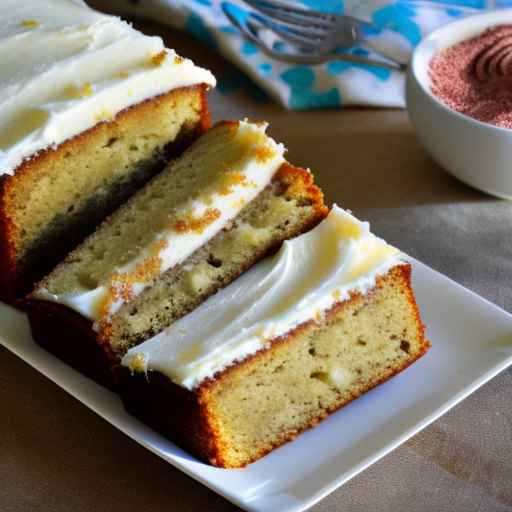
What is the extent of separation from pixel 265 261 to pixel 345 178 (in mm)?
981

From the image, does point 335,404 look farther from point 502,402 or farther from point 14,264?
point 14,264

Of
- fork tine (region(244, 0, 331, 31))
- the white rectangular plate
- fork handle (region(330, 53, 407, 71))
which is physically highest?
fork tine (region(244, 0, 331, 31))

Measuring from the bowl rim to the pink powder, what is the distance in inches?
1.1

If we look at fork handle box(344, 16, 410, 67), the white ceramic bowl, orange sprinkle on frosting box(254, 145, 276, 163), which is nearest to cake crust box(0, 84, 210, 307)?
orange sprinkle on frosting box(254, 145, 276, 163)

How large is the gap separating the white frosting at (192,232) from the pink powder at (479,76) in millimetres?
794

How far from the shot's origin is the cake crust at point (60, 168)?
2.59 metres

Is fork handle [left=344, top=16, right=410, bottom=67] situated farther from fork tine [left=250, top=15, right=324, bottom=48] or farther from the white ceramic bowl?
the white ceramic bowl

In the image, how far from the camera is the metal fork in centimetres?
377

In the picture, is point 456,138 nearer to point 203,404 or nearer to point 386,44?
point 386,44

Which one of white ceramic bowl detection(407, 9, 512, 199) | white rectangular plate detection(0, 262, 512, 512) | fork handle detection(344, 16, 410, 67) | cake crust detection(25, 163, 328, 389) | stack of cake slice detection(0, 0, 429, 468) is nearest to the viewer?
white rectangular plate detection(0, 262, 512, 512)

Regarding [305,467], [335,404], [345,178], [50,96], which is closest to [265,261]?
[335,404]

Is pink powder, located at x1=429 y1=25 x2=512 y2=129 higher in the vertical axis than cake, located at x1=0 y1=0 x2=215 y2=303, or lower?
lower

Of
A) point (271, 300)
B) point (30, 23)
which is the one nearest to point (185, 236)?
point (271, 300)

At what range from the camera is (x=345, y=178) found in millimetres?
3357
